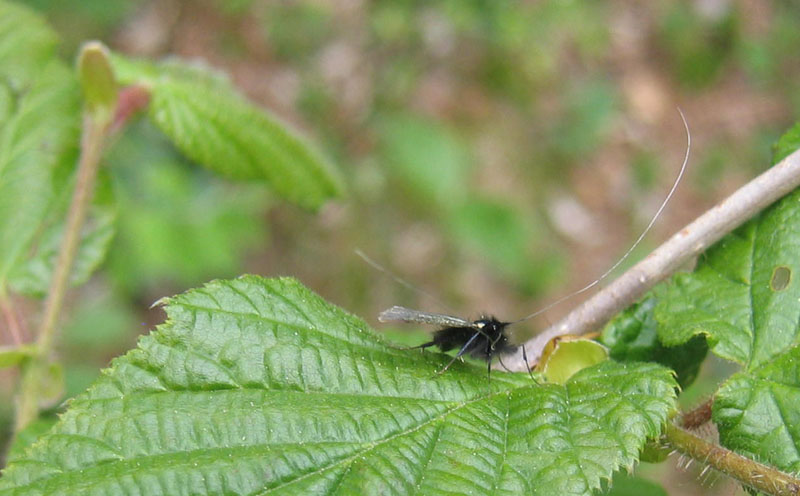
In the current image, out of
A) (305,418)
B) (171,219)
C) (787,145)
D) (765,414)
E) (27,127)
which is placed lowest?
(305,418)

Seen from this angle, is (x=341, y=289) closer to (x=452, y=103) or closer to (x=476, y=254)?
(x=476, y=254)

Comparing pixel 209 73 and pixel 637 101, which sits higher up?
pixel 637 101

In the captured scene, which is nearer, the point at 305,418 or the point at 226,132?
the point at 305,418

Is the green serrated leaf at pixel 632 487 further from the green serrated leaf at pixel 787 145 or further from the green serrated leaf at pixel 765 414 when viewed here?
the green serrated leaf at pixel 787 145

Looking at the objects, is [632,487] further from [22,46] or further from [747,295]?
[22,46]

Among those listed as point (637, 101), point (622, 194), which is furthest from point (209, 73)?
point (637, 101)

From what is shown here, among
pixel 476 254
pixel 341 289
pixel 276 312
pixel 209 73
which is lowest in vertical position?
pixel 276 312

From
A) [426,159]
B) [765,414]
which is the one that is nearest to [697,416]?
[765,414]

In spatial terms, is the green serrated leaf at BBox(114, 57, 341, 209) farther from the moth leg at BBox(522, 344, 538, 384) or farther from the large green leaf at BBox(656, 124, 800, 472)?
the large green leaf at BBox(656, 124, 800, 472)
